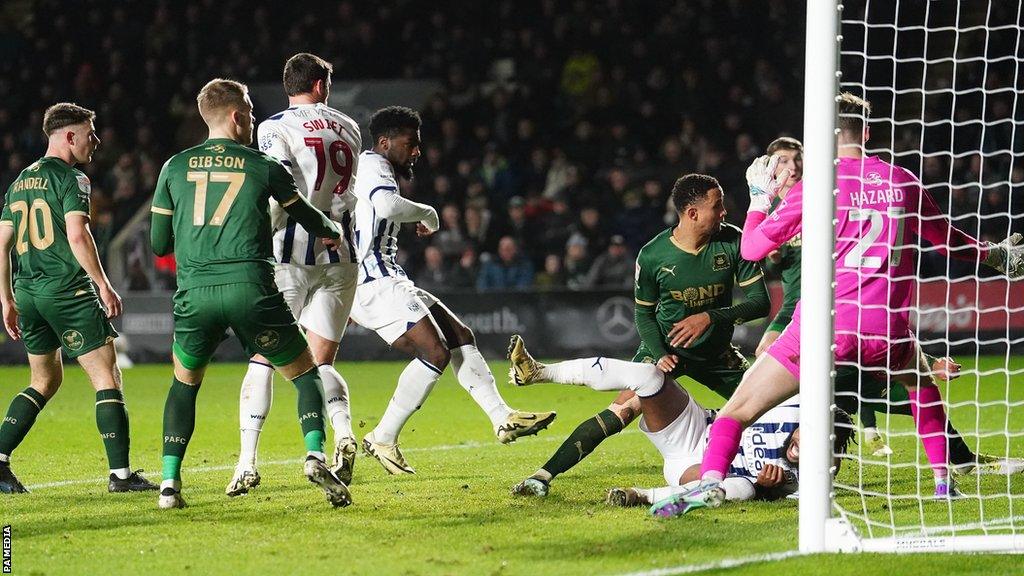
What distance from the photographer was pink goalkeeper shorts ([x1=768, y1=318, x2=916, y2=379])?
530 cm

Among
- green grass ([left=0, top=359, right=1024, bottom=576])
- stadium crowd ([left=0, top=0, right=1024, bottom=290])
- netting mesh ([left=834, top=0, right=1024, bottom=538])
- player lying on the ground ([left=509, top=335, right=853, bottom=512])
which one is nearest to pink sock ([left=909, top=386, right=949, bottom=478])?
netting mesh ([left=834, top=0, right=1024, bottom=538])

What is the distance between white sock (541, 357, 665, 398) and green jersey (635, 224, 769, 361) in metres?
0.71

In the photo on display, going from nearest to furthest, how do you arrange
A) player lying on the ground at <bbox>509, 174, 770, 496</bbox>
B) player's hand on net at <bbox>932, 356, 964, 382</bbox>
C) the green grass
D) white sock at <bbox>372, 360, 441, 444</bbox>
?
the green grass → player's hand on net at <bbox>932, 356, 964, 382</bbox> → player lying on the ground at <bbox>509, 174, 770, 496</bbox> → white sock at <bbox>372, 360, 441, 444</bbox>

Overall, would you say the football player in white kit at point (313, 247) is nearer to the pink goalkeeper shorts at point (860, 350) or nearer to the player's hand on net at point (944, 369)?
the pink goalkeeper shorts at point (860, 350)

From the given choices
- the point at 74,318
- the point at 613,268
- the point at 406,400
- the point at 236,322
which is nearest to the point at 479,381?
the point at 406,400

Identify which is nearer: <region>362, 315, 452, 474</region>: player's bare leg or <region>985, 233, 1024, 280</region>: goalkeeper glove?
<region>985, 233, 1024, 280</region>: goalkeeper glove

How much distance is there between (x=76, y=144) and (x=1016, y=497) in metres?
4.96

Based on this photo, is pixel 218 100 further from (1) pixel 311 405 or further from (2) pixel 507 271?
(2) pixel 507 271

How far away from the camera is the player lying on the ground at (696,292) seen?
6.73 meters

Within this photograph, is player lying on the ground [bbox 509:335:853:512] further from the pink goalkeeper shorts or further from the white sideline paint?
the white sideline paint

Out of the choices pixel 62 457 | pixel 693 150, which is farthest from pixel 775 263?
pixel 693 150

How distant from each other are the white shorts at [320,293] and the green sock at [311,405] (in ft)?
2.68

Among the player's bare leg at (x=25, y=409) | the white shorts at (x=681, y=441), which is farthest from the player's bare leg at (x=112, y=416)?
the white shorts at (x=681, y=441)

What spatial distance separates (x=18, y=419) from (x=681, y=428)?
354cm
